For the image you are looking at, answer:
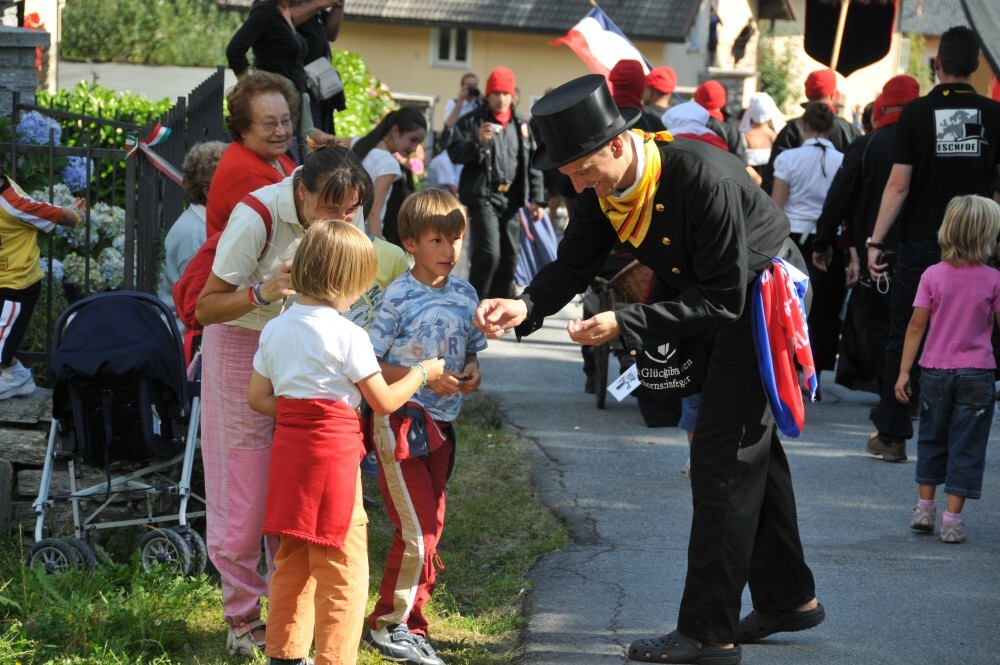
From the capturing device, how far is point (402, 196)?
9.98m

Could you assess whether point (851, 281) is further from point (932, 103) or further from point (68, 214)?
point (68, 214)

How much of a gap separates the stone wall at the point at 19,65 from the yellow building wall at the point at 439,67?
105 ft

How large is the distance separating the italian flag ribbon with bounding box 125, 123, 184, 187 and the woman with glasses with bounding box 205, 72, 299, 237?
127 cm

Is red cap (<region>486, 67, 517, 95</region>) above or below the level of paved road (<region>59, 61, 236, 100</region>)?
above

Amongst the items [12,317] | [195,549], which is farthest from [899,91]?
[12,317]

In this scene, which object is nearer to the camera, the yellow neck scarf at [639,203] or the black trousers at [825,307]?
the yellow neck scarf at [639,203]

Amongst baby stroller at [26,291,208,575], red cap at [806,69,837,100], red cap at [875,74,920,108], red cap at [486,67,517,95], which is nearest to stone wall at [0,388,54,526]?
baby stroller at [26,291,208,575]

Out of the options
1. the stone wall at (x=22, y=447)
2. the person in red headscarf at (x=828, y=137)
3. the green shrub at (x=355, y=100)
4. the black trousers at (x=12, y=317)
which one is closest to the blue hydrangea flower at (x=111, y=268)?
the black trousers at (x=12, y=317)

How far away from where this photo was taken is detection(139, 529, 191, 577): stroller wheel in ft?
16.7

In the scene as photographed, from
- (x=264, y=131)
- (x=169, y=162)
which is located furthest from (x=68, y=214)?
(x=264, y=131)

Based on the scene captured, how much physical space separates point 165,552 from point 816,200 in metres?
5.35

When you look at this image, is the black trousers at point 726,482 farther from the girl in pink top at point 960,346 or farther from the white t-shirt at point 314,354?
the girl in pink top at point 960,346

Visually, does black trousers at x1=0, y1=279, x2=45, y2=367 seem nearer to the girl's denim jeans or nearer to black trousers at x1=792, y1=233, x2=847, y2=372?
the girl's denim jeans

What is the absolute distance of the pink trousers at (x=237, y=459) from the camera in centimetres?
442
